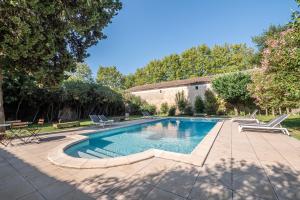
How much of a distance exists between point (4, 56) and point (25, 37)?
208 centimetres

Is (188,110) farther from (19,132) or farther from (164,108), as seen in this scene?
(19,132)

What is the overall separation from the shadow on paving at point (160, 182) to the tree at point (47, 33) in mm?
5867

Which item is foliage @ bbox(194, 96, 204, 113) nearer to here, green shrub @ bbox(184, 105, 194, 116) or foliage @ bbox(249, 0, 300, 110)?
green shrub @ bbox(184, 105, 194, 116)

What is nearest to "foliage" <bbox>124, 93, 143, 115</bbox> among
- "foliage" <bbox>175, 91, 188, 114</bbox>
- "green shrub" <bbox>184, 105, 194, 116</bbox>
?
"foliage" <bbox>175, 91, 188, 114</bbox>

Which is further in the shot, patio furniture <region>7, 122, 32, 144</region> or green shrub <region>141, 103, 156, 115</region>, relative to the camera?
green shrub <region>141, 103, 156, 115</region>

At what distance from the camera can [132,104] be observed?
25766 mm

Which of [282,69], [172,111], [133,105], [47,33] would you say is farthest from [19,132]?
[172,111]

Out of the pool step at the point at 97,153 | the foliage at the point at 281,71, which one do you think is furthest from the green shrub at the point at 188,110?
the pool step at the point at 97,153

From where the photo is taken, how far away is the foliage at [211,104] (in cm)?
2205

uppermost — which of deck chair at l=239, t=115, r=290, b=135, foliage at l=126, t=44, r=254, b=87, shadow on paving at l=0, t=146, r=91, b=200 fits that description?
foliage at l=126, t=44, r=254, b=87

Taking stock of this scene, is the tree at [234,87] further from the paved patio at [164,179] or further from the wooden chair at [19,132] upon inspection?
the wooden chair at [19,132]

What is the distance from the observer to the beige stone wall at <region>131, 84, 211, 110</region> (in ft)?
78.2

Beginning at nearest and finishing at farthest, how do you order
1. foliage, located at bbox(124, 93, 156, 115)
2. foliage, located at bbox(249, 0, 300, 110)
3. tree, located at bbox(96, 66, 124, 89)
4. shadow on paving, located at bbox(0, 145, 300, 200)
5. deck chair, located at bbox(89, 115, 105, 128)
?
shadow on paving, located at bbox(0, 145, 300, 200) < foliage, located at bbox(249, 0, 300, 110) < deck chair, located at bbox(89, 115, 105, 128) < foliage, located at bbox(124, 93, 156, 115) < tree, located at bbox(96, 66, 124, 89)

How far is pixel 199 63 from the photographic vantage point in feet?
127
